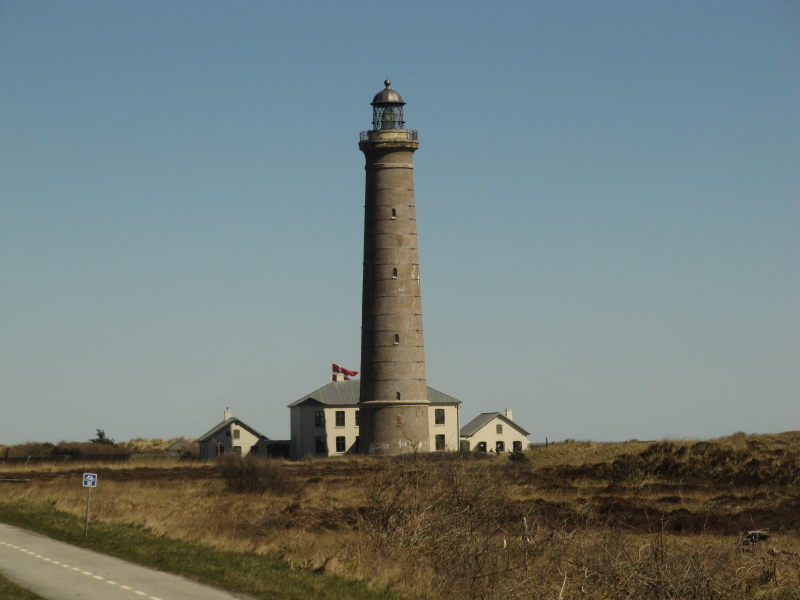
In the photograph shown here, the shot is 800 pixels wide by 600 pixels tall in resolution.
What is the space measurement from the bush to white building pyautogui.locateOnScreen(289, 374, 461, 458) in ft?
107

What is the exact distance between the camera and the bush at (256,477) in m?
50.9

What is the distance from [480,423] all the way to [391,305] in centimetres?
2659

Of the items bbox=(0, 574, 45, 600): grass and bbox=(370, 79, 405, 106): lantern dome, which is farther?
bbox=(370, 79, 405, 106): lantern dome

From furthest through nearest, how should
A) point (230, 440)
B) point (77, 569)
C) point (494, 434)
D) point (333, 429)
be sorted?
point (494, 434)
point (230, 440)
point (333, 429)
point (77, 569)

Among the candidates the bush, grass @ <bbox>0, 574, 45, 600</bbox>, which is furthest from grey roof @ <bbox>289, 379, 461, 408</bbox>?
grass @ <bbox>0, 574, 45, 600</bbox>

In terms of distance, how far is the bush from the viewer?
50.9 m

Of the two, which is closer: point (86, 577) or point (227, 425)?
point (86, 577)

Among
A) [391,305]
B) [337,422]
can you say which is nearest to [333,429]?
[337,422]

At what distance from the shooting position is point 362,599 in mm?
21359

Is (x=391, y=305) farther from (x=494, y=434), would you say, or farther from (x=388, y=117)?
(x=494, y=434)

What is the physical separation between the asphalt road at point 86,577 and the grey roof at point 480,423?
6603 centimetres

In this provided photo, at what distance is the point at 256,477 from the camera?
51.6 meters

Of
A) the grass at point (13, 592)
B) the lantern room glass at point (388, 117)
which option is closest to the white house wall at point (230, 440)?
the lantern room glass at point (388, 117)

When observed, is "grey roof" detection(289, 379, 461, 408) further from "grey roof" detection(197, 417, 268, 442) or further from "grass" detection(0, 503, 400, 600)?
"grass" detection(0, 503, 400, 600)
